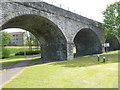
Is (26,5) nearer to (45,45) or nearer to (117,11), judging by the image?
(45,45)

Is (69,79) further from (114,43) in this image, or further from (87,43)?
(114,43)

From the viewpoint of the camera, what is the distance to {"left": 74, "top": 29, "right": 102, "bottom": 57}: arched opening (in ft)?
87.8

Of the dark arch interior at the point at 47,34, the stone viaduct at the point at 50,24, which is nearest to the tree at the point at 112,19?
the stone viaduct at the point at 50,24

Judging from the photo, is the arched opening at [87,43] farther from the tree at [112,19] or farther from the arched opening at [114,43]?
the arched opening at [114,43]

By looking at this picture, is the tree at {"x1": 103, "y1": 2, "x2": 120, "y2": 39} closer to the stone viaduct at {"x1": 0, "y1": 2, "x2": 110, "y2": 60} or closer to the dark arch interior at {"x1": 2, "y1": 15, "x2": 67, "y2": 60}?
the stone viaduct at {"x1": 0, "y1": 2, "x2": 110, "y2": 60}

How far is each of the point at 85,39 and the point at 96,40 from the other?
2.81 m

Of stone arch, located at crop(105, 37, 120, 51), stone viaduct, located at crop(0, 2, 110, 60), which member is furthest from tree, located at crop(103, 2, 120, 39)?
stone arch, located at crop(105, 37, 120, 51)

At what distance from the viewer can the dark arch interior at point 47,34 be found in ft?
52.8

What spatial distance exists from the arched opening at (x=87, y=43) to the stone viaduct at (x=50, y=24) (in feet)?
0.76

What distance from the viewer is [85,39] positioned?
28.9 meters

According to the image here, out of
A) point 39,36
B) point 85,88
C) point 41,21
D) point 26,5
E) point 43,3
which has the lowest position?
point 85,88

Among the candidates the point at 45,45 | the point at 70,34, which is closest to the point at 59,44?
the point at 70,34

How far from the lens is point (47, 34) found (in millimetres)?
19797

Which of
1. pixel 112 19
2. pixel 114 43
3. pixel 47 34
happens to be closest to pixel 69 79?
pixel 47 34
